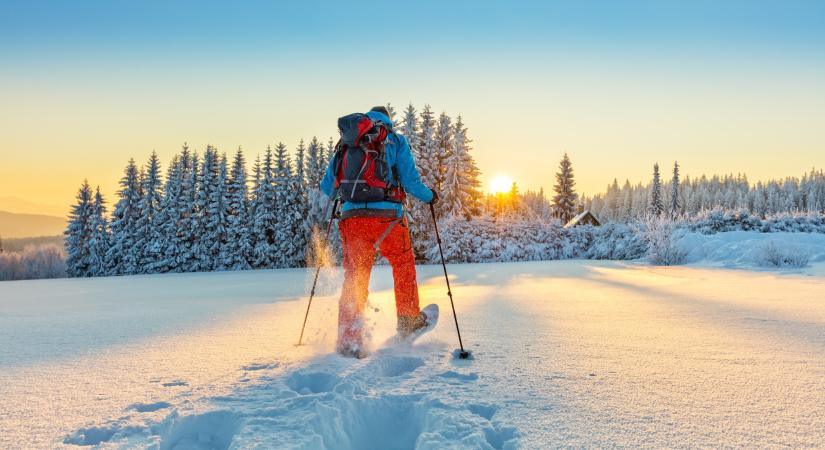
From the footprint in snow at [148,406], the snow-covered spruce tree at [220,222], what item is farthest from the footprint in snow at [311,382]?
the snow-covered spruce tree at [220,222]

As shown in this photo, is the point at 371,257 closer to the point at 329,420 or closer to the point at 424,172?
the point at 329,420

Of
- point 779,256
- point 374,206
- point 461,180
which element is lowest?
point 779,256

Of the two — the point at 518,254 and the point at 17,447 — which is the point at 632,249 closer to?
the point at 518,254

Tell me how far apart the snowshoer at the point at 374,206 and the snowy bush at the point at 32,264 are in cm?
4425

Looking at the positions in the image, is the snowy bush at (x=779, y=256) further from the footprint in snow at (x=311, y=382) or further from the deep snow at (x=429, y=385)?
the footprint in snow at (x=311, y=382)

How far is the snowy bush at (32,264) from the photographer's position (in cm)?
3662

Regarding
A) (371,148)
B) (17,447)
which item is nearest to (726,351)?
(371,148)

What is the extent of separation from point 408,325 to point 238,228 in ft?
106

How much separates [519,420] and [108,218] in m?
42.7

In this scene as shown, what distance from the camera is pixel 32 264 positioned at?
1494 inches

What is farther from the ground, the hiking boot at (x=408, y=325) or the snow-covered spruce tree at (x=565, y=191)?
the snow-covered spruce tree at (x=565, y=191)

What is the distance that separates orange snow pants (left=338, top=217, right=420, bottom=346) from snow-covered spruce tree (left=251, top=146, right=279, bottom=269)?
100 feet

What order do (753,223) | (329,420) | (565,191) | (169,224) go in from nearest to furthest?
(329,420) < (753,223) < (169,224) < (565,191)

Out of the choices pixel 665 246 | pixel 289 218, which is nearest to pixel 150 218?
pixel 289 218
